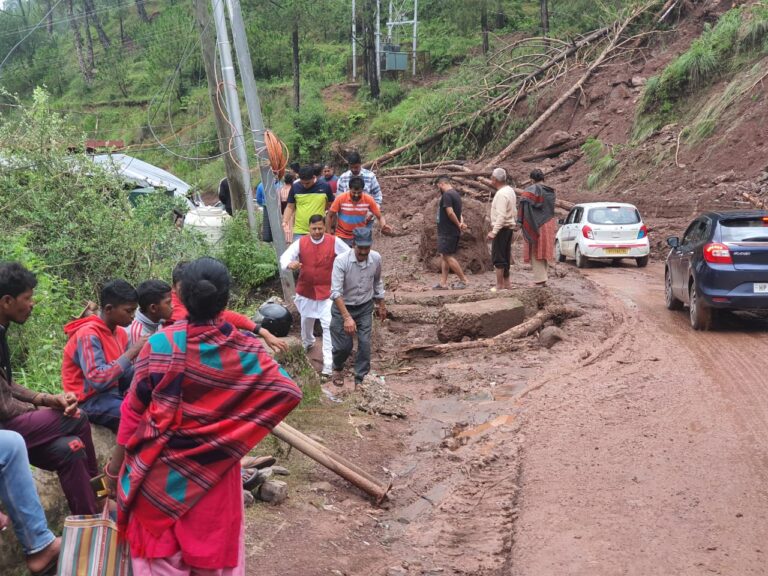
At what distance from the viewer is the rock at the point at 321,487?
667 cm

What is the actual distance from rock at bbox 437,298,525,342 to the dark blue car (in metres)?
2.45

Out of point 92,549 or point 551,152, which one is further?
point 551,152

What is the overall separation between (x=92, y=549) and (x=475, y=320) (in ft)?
27.4

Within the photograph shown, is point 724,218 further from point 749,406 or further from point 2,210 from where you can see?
point 2,210

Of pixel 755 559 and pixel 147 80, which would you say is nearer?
pixel 755 559

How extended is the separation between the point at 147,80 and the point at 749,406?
168 ft

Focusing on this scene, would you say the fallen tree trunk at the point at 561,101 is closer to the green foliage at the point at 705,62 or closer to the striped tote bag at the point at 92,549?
the green foliage at the point at 705,62

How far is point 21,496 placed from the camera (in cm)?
430

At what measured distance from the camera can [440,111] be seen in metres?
35.1

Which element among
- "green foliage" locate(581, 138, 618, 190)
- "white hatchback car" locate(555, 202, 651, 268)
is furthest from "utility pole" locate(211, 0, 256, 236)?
"green foliage" locate(581, 138, 618, 190)

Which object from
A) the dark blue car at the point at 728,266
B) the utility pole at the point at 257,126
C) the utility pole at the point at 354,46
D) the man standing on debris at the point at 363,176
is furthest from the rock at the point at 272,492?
the utility pole at the point at 354,46

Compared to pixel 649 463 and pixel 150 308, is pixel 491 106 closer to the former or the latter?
pixel 649 463

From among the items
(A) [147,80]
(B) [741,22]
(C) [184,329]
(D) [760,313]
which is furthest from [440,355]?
(A) [147,80]

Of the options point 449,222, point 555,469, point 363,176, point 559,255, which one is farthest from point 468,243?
point 555,469
